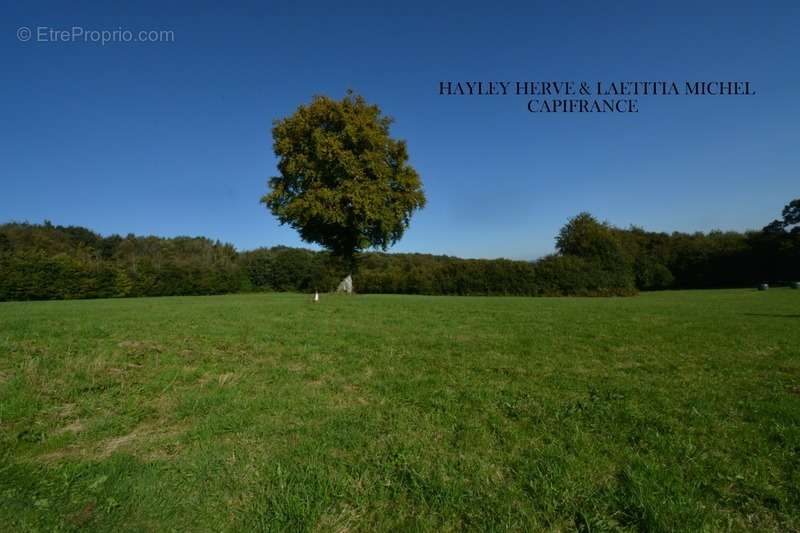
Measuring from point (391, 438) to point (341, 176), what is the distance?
23.9 m

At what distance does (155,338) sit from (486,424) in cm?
713

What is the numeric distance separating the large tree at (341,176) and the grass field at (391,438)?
1880 centimetres

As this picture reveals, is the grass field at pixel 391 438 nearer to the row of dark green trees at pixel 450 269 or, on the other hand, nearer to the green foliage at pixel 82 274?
the row of dark green trees at pixel 450 269

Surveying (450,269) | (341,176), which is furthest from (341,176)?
(450,269)

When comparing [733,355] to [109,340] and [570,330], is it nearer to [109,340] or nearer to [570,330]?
[570,330]

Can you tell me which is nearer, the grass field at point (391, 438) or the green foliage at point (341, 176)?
the grass field at point (391, 438)

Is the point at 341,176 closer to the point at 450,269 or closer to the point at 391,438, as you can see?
the point at 450,269

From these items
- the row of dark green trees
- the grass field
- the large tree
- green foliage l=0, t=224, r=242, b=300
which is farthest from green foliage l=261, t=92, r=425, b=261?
green foliage l=0, t=224, r=242, b=300

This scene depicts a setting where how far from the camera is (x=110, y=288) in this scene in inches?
1634

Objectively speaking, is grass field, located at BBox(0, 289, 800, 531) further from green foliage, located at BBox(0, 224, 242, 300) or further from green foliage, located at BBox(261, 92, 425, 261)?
green foliage, located at BBox(0, 224, 242, 300)

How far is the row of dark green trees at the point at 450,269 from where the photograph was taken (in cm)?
3769

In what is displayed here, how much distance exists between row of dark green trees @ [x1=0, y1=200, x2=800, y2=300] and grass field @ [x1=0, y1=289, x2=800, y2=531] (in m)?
27.5

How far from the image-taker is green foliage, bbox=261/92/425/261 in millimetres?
25281

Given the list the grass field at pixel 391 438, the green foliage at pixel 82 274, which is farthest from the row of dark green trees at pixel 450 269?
the grass field at pixel 391 438
